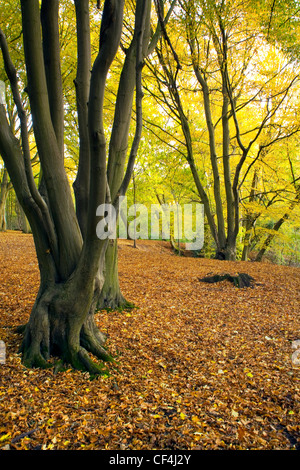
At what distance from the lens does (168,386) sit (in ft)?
9.46

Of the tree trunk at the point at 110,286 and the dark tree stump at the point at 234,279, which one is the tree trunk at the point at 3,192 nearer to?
the dark tree stump at the point at 234,279

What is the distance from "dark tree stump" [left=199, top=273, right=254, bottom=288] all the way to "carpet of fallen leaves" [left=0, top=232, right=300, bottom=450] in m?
1.24

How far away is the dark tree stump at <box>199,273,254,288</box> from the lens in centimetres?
646

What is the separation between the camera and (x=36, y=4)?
2.70 m

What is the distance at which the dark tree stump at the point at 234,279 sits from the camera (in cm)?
646

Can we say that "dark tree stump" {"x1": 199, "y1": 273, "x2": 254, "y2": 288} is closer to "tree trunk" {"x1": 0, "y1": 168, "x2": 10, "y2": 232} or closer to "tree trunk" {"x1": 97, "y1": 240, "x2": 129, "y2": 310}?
"tree trunk" {"x1": 97, "y1": 240, "x2": 129, "y2": 310}

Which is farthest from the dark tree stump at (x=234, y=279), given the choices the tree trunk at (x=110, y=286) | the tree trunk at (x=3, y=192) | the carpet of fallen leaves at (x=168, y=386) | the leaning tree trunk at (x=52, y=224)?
the tree trunk at (x=3, y=192)

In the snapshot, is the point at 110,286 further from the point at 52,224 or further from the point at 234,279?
the point at 234,279

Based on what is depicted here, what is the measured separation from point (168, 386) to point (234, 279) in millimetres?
4094

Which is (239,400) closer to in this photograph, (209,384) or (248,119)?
(209,384)

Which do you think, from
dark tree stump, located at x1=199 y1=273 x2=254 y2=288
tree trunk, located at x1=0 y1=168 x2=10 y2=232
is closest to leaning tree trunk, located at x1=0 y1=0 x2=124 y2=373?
dark tree stump, located at x1=199 y1=273 x2=254 y2=288

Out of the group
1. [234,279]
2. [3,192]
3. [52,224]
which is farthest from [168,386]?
[3,192]

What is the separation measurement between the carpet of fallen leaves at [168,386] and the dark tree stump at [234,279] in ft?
4.07
